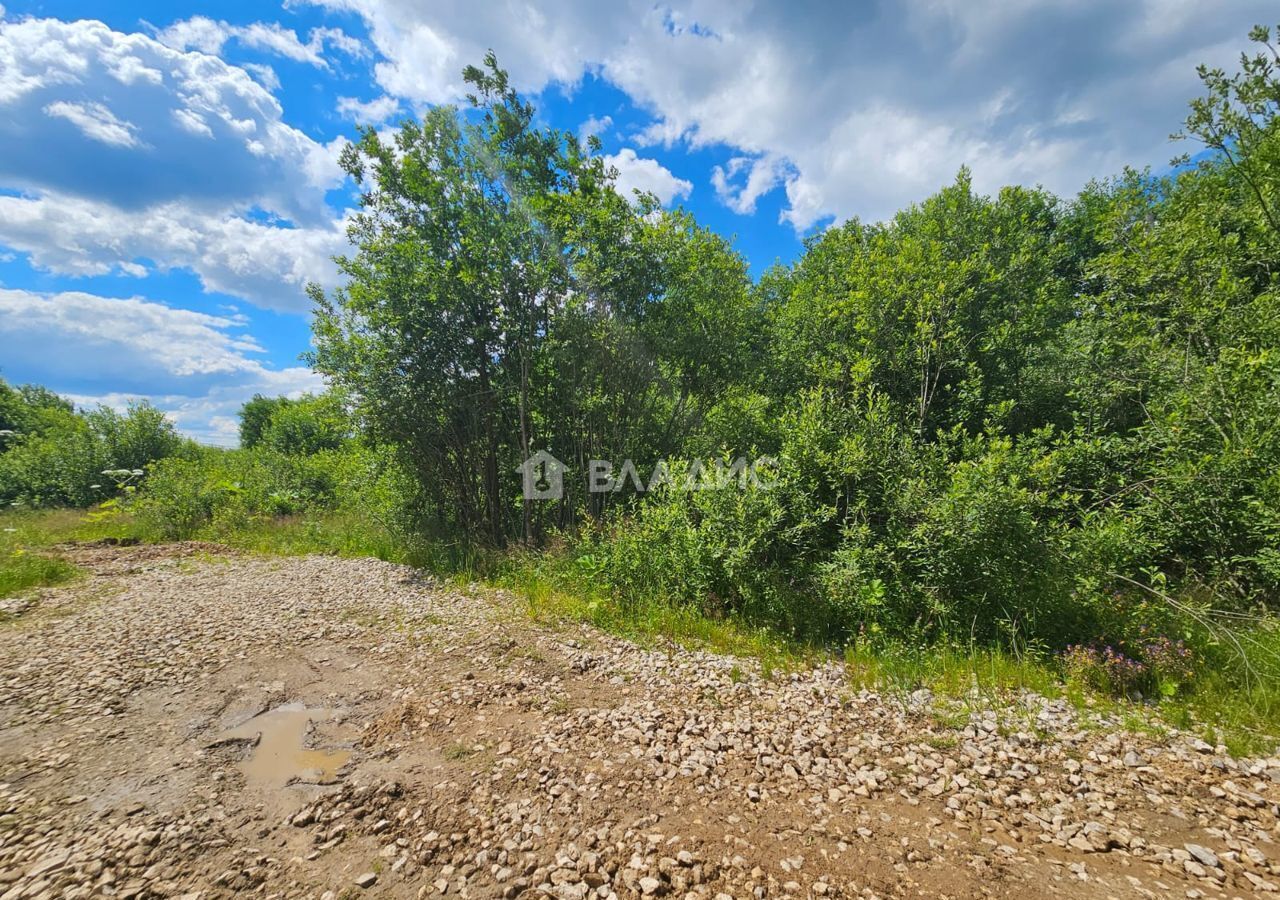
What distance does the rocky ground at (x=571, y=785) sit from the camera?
2373mm


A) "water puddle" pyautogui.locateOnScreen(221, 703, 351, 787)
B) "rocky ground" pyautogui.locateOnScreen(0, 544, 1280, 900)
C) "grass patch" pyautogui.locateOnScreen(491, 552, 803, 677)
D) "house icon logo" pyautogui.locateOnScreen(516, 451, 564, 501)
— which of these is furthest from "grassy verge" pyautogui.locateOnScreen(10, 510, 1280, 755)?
"water puddle" pyautogui.locateOnScreen(221, 703, 351, 787)

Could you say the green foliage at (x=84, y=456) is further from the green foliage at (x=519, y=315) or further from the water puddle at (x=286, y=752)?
the water puddle at (x=286, y=752)

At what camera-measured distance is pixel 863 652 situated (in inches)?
201

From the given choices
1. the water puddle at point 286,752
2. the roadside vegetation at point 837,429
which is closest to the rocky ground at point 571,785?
the water puddle at point 286,752

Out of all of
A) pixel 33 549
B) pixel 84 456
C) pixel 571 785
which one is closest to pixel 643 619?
pixel 571 785

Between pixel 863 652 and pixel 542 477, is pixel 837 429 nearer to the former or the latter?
pixel 863 652

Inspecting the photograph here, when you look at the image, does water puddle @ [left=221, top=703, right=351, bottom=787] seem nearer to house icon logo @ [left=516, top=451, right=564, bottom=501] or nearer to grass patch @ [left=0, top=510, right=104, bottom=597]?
house icon logo @ [left=516, top=451, right=564, bottom=501]

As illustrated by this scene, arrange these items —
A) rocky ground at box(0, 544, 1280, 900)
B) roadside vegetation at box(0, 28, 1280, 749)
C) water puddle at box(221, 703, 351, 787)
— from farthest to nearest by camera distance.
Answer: roadside vegetation at box(0, 28, 1280, 749), water puddle at box(221, 703, 351, 787), rocky ground at box(0, 544, 1280, 900)

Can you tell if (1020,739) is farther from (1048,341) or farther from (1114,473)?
(1048,341)

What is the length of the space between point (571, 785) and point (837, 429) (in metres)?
5.93

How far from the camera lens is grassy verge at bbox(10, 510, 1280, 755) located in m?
3.84

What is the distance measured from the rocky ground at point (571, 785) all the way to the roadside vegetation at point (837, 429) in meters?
1.07

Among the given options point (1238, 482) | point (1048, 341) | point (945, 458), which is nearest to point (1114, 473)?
point (1238, 482)

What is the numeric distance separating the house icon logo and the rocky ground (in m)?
4.93
